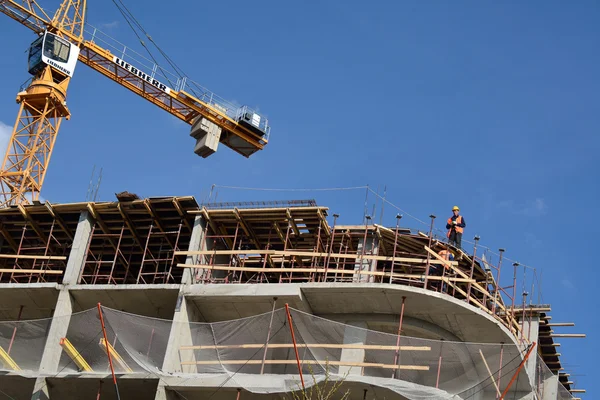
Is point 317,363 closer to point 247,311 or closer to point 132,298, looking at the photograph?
point 247,311

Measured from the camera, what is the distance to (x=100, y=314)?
1384 inches

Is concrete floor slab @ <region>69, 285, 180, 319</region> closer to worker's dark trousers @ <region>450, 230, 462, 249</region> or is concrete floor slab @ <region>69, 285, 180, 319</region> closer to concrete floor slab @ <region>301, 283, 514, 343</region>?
concrete floor slab @ <region>301, 283, 514, 343</region>

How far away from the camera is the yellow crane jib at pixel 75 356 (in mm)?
37000

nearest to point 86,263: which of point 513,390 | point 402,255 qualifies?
point 402,255

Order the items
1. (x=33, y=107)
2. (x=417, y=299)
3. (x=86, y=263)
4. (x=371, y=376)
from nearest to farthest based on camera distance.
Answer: (x=371, y=376) → (x=417, y=299) → (x=86, y=263) → (x=33, y=107)

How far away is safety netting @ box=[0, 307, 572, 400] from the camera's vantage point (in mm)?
33844

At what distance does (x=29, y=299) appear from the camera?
41969 mm

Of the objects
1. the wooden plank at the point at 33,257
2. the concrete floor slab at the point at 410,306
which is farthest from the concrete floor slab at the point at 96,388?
the concrete floor slab at the point at 410,306

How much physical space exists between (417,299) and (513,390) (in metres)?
4.92

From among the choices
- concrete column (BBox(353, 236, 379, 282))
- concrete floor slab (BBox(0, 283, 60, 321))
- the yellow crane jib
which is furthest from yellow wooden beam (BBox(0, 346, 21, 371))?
concrete column (BBox(353, 236, 379, 282))

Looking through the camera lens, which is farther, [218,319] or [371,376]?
[218,319]

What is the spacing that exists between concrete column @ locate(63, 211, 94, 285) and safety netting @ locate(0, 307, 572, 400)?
3190 millimetres

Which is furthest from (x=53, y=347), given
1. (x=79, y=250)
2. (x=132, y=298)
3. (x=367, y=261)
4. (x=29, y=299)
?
(x=367, y=261)

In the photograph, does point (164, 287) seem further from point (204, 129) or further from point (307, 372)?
point (204, 129)
